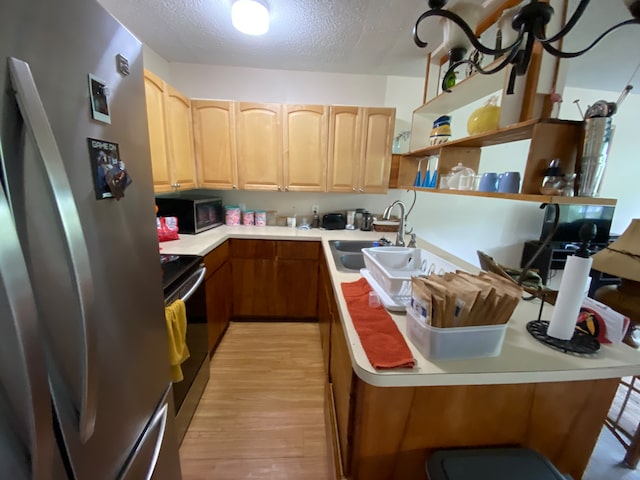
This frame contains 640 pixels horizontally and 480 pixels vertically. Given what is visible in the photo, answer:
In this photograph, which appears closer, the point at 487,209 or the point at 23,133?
the point at 23,133

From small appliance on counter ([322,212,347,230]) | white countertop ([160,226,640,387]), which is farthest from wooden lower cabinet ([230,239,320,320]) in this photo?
white countertop ([160,226,640,387])

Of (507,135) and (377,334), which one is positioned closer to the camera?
(377,334)

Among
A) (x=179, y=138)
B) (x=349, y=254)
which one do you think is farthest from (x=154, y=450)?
(x=179, y=138)

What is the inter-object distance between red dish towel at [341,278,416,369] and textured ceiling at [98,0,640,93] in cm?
154

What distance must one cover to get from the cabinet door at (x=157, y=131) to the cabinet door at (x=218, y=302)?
76 cm

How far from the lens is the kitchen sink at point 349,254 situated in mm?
1716

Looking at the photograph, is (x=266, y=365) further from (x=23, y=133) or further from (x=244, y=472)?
(x=23, y=133)

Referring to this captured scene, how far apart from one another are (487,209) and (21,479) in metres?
3.56

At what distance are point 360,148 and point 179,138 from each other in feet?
5.26

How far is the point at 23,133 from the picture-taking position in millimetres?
455

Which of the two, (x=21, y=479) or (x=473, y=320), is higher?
(x=473, y=320)

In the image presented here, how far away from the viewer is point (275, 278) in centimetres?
250

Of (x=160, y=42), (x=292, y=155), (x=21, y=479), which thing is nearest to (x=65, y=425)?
(x=21, y=479)

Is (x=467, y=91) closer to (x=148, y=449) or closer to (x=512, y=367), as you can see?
(x=512, y=367)
